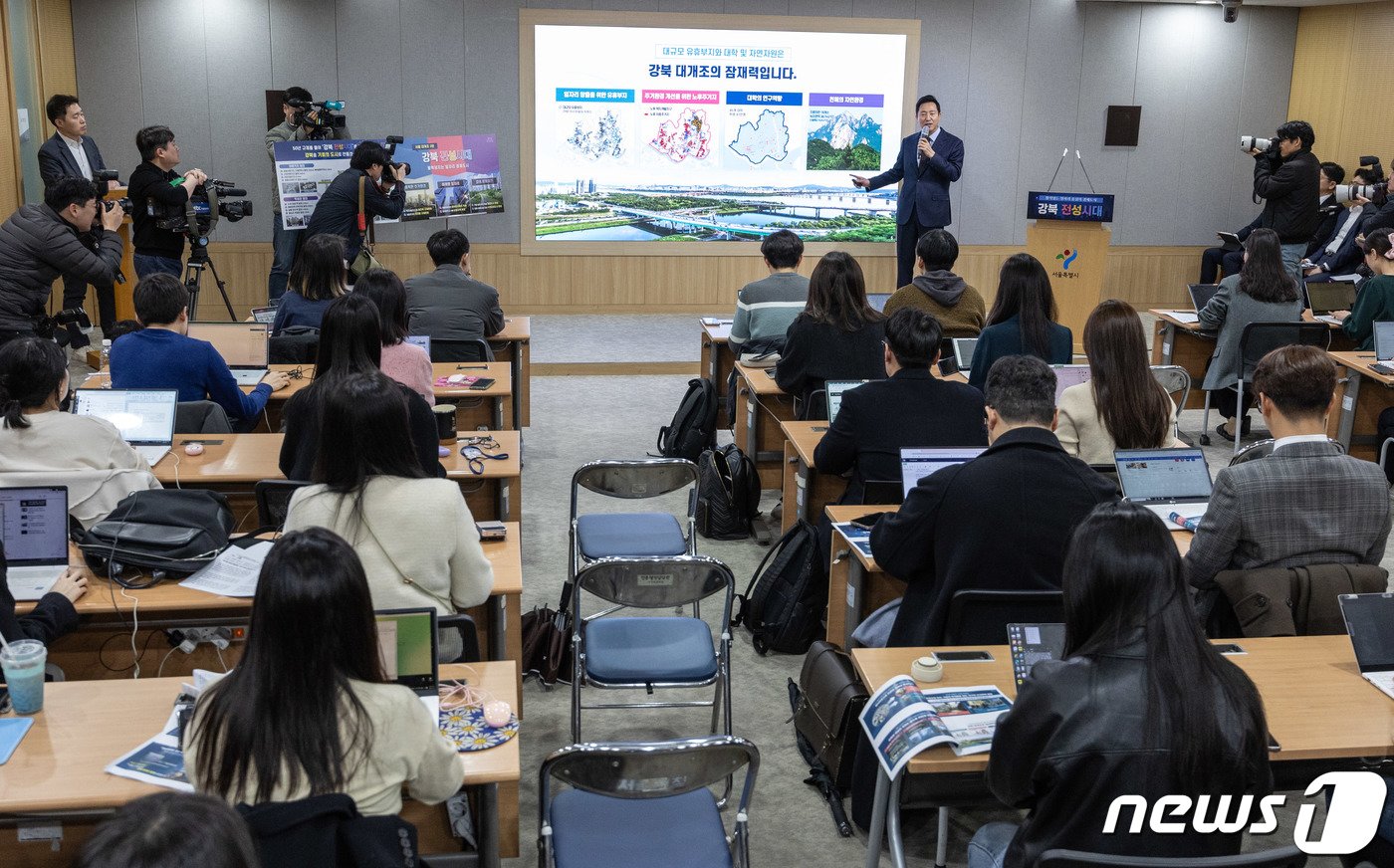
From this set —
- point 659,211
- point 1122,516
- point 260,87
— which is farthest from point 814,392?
point 260,87

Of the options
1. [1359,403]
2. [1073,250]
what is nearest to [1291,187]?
[1073,250]

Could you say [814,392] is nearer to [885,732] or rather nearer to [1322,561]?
[1322,561]

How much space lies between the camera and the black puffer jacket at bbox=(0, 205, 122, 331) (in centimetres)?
641

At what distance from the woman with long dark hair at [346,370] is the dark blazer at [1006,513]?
5.25ft

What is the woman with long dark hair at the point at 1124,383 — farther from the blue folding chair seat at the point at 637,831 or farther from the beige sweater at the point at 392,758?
the beige sweater at the point at 392,758

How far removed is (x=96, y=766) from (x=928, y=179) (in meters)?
8.86

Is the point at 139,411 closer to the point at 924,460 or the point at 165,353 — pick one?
the point at 165,353

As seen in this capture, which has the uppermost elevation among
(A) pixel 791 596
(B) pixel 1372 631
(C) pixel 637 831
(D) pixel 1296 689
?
(B) pixel 1372 631

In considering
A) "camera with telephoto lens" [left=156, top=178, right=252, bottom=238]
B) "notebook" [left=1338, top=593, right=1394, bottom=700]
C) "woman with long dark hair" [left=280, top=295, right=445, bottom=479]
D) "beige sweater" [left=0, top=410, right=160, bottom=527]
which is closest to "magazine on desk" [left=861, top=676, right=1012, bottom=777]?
"notebook" [left=1338, top=593, right=1394, bottom=700]

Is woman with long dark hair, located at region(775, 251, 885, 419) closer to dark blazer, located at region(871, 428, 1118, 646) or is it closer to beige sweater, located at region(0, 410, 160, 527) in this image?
dark blazer, located at region(871, 428, 1118, 646)

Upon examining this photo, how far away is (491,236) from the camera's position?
11.1 m

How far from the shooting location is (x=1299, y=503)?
3.36 m

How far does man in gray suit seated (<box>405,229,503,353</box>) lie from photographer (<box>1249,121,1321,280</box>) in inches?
248

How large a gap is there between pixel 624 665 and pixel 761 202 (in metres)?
8.27
